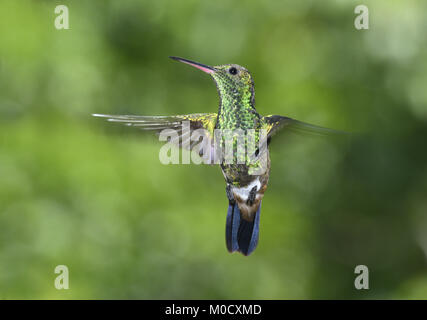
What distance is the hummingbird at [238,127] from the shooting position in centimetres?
73

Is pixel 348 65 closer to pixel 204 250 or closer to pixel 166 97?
pixel 166 97

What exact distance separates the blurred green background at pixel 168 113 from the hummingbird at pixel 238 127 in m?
1.00

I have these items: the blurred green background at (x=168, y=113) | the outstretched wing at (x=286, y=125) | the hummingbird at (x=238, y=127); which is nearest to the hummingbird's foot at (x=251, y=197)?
the hummingbird at (x=238, y=127)

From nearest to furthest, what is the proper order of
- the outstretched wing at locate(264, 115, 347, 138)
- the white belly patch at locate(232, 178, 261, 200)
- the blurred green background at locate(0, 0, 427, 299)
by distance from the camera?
the outstretched wing at locate(264, 115, 347, 138)
the white belly patch at locate(232, 178, 261, 200)
the blurred green background at locate(0, 0, 427, 299)

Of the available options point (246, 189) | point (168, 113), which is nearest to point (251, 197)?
point (246, 189)

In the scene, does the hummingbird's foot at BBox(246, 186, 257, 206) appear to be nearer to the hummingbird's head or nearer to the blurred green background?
the hummingbird's head

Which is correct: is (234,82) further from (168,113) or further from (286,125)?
(168,113)

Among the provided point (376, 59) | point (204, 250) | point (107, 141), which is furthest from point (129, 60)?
point (376, 59)

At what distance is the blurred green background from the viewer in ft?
6.29

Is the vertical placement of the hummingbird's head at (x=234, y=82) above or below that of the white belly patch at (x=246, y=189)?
above

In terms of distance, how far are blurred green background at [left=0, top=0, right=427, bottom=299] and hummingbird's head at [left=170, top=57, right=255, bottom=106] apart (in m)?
1.10

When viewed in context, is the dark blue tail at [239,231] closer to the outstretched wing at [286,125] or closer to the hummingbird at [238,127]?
the hummingbird at [238,127]

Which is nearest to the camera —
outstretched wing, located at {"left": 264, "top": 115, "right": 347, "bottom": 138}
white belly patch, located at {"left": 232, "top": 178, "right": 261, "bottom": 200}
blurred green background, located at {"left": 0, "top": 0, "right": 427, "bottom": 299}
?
outstretched wing, located at {"left": 264, "top": 115, "right": 347, "bottom": 138}

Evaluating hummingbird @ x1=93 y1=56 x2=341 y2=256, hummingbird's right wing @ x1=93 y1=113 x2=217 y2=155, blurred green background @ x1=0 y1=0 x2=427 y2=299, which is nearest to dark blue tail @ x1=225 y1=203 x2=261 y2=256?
hummingbird @ x1=93 y1=56 x2=341 y2=256
